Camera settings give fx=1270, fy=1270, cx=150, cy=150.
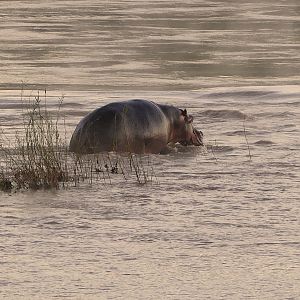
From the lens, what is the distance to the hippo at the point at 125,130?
11.0 metres

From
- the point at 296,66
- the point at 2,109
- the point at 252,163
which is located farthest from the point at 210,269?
the point at 296,66

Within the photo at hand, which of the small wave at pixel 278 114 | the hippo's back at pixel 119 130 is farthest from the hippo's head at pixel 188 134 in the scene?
the small wave at pixel 278 114

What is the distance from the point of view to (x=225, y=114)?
13805 millimetres

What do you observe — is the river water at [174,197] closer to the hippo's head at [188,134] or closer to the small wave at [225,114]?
the small wave at [225,114]

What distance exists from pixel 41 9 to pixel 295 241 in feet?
81.1

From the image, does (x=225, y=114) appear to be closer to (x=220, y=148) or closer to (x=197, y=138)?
(x=197, y=138)

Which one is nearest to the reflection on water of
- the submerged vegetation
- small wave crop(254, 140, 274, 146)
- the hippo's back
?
small wave crop(254, 140, 274, 146)

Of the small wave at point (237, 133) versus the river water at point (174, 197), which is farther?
the small wave at point (237, 133)

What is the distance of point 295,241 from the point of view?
7.68 m

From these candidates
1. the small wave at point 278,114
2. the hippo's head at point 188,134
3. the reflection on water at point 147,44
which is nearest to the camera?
the hippo's head at point 188,134

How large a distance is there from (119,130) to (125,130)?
0.25 ft

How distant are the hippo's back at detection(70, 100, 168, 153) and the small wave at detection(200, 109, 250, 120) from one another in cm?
231

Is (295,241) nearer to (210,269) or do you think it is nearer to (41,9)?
(210,269)

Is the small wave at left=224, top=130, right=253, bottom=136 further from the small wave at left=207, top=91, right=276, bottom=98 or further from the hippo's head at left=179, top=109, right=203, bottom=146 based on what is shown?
the small wave at left=207, top=91, right=276, bottom=98
